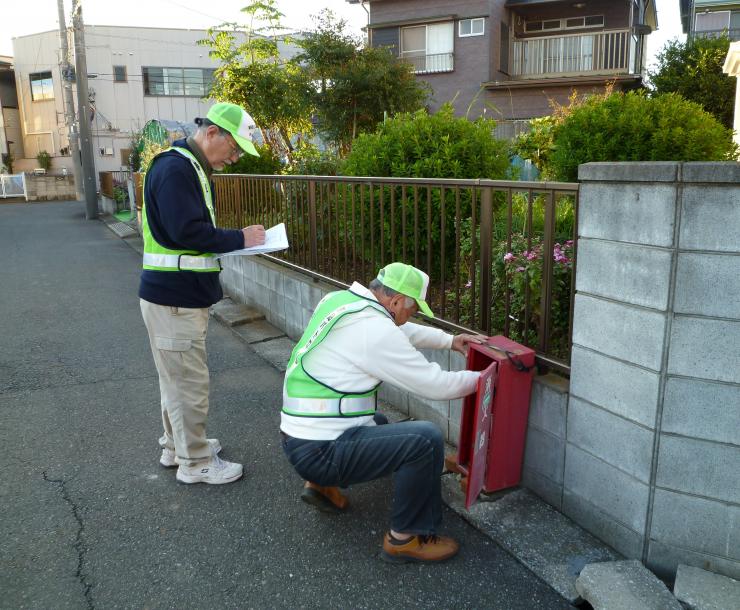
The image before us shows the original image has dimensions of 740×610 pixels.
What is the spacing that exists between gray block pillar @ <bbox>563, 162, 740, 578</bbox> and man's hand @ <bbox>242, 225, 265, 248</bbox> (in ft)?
5.26

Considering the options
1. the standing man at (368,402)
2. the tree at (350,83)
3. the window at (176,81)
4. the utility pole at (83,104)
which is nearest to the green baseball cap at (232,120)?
the standing man at (368,402)

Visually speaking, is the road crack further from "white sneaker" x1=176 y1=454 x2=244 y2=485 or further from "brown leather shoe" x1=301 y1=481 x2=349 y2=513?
"brown leather shoe" x1=301 y1=481 x2=349 y2=513

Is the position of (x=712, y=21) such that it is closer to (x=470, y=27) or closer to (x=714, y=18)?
(x=714, y=18)

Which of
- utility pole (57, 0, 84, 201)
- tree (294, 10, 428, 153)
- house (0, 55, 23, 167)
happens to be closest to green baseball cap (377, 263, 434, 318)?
tree (294, 10, 428, 153)

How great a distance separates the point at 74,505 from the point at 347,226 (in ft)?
8.98

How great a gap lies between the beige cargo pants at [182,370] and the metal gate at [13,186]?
89.1 feet

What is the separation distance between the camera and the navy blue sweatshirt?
296cm

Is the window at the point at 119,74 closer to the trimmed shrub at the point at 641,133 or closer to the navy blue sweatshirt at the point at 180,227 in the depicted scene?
the trimmed shrub at the point at 641,133

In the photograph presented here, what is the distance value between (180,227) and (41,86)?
111ft

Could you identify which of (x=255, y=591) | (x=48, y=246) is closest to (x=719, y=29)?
(x=48, y=246)

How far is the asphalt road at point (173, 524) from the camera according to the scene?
2.49 meters

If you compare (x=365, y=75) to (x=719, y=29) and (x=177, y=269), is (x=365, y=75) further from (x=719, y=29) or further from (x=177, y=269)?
(x=719, y=29)


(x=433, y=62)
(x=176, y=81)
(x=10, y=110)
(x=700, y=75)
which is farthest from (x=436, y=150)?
(x=10, y=110)

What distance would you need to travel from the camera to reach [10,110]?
108ft
